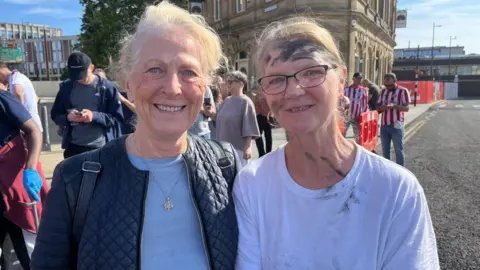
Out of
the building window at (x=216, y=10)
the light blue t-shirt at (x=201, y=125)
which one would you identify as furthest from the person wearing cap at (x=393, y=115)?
the building window at (x=216, y=10)

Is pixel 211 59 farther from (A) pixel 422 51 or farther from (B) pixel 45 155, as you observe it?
(A) pixel 422 51

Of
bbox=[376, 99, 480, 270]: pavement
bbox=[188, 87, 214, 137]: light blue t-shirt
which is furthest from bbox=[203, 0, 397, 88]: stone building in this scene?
bbox=[188, 87, 214, 137]: light blue t-shirt

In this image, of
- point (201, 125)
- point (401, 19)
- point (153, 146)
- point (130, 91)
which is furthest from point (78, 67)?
point (401, 19)

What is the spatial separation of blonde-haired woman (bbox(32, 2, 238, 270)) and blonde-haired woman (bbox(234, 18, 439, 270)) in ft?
0.48

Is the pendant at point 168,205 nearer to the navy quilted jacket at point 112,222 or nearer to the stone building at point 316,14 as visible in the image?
the navy quilted jacket at point 112,222

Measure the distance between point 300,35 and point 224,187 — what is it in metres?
0.67

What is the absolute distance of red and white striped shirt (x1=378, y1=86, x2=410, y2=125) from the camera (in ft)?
22.1

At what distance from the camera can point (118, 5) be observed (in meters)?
23.2

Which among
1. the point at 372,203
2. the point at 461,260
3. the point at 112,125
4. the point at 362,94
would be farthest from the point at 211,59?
the point at 362,94

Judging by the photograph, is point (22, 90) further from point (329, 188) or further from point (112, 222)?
point (329, 188)

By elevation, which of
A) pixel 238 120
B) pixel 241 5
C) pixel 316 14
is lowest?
pixel 238 120

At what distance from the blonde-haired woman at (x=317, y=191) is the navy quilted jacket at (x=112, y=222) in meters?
0.08

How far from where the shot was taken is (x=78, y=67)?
3.56 metres

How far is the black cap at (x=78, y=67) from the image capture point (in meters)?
3.55
